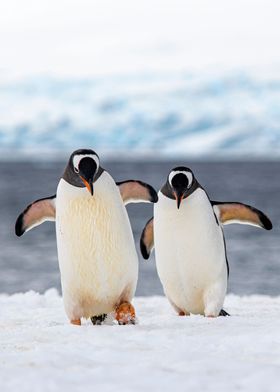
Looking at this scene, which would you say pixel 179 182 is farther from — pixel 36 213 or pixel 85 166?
pixel 36 213

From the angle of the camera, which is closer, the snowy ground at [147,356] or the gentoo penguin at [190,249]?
the snowy ground at [147,356]

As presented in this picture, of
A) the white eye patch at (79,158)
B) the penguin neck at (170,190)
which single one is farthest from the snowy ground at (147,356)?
the white eye patch at (79,158)

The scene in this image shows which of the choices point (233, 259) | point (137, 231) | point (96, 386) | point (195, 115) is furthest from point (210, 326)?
point (195, 115)

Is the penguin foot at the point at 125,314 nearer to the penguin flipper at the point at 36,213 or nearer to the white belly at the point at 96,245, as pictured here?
the white belly at the point at 96,245

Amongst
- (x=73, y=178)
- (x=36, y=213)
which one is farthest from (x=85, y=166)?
(x=36, y=213)

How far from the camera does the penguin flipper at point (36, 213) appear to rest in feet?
18.9

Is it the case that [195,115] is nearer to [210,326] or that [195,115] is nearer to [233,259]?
[233,259]

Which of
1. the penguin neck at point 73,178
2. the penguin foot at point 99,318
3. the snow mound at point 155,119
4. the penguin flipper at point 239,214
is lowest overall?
the penguin foot at point 99,318

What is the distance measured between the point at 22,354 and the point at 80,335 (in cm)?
55

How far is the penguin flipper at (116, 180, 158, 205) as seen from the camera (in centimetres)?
569

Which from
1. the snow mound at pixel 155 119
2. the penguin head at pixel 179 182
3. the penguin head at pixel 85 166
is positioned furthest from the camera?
the snow mound at pixel 155 119

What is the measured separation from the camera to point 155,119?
14862 cm

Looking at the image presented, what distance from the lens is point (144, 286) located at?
17.9m

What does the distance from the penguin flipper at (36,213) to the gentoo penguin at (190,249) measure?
70 centimetres
